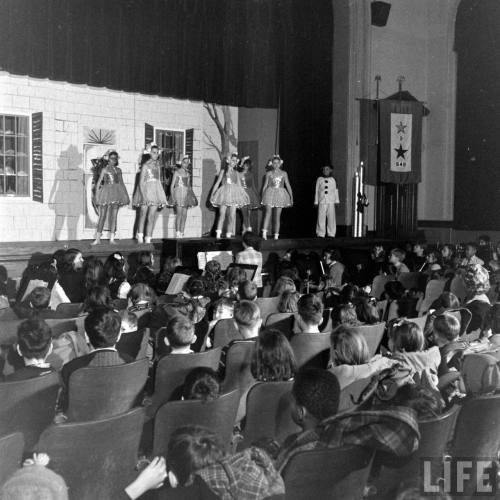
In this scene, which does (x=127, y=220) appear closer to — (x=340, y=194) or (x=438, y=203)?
(x=340, y=194)

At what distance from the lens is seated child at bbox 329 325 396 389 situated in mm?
3316

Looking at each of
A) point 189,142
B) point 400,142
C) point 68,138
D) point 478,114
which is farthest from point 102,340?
point 478,114

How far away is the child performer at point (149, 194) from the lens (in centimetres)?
1024

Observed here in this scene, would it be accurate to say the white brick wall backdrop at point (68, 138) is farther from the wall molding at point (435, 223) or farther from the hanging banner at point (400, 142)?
the wall molding at point (435, 223)

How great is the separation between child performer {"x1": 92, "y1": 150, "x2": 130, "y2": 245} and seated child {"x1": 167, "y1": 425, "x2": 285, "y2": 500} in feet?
25.7

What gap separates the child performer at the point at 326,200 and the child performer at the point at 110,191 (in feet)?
10.2

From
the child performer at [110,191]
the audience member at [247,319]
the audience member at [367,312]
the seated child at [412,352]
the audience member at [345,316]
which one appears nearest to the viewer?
the seated child at [412,352]

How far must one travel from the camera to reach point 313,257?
9766mm

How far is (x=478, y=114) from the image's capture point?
12.6 meters

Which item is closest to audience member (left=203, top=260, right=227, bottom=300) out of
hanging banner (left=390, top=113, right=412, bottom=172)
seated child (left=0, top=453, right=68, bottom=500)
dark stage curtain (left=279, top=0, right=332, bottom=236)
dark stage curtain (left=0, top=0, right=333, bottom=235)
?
seated child (left=0, top=453, right=68, bottom=500)

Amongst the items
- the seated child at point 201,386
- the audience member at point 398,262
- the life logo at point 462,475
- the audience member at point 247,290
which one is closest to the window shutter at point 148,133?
the audience member at point 398,262

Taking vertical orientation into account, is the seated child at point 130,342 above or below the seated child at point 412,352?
below

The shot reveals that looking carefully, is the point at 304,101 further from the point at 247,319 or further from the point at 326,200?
the point at 247,319

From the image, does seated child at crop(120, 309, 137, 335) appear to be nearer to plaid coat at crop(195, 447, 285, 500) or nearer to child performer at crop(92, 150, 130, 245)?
plaid coat at crop(195, 447, 285, 500)
